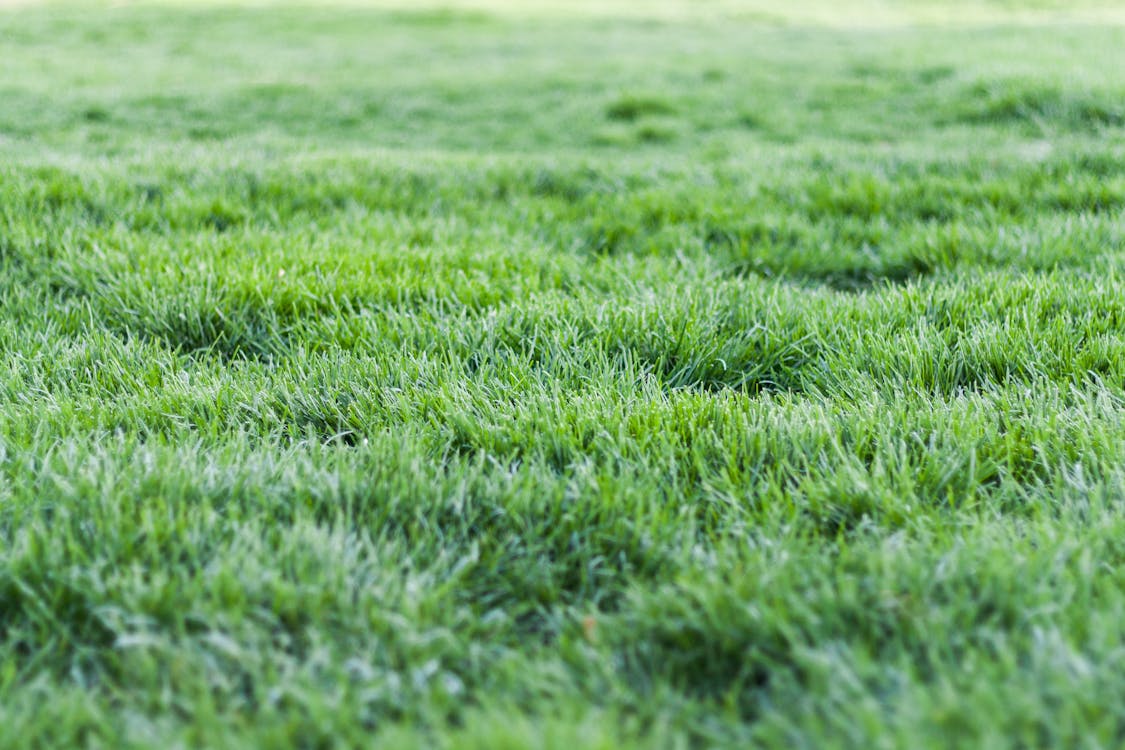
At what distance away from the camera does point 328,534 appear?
1.50 m

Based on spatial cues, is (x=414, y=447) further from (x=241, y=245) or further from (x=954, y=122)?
(x=954, y=122)

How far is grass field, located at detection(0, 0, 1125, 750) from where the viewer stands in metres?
1.19

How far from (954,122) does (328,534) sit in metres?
6.60

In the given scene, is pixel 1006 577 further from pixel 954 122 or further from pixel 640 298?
pixel 954 122

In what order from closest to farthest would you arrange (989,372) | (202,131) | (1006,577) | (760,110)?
(1006,577) < (989,372) < (202,131) < (760,110)

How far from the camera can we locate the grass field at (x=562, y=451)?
3.91 ft

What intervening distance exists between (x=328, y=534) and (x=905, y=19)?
23560 mm

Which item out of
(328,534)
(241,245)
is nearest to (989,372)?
(328,534)

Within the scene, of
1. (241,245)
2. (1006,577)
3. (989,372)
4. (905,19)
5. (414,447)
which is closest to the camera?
(1006,577)

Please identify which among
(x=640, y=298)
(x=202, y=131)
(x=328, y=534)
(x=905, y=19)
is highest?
(x=905, y=19)

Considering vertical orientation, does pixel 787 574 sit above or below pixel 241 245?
below

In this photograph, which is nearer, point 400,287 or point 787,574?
point 787,574

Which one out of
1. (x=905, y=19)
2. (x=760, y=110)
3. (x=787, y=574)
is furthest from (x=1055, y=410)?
(x=905, y=19)

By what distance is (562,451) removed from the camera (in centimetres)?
182
